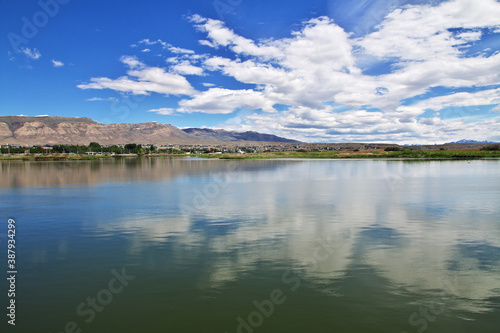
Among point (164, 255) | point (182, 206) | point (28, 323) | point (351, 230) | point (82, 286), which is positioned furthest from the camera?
point (182, 206)

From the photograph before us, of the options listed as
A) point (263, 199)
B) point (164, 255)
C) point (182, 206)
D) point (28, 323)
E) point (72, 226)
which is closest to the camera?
point (28, 323)

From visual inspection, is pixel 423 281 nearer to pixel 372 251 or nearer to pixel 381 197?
pixel 372 251

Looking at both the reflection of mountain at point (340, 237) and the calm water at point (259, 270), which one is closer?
the calm water at point (259, 270)

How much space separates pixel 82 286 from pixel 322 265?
29.8 feet

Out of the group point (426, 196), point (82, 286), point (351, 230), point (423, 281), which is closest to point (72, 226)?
point (82, 286)

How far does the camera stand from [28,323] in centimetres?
897

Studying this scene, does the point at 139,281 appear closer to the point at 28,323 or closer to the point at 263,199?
the point at 28,323

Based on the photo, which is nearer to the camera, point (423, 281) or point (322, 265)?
point (423, 281)

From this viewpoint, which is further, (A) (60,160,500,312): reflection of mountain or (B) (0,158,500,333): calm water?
(A) (60,160,500,312): reflection of mountain

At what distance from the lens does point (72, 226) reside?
20.2 meters

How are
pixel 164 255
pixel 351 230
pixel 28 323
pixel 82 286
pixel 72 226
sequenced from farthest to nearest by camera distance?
1. pixel 72 226
2. pixel 351 230
3. pixel 164 255
4. pixel 82 286
5. pixel 28 323

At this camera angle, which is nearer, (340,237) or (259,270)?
(259,270)

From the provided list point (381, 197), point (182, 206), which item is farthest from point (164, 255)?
point (381, 197)

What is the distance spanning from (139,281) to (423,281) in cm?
1031
